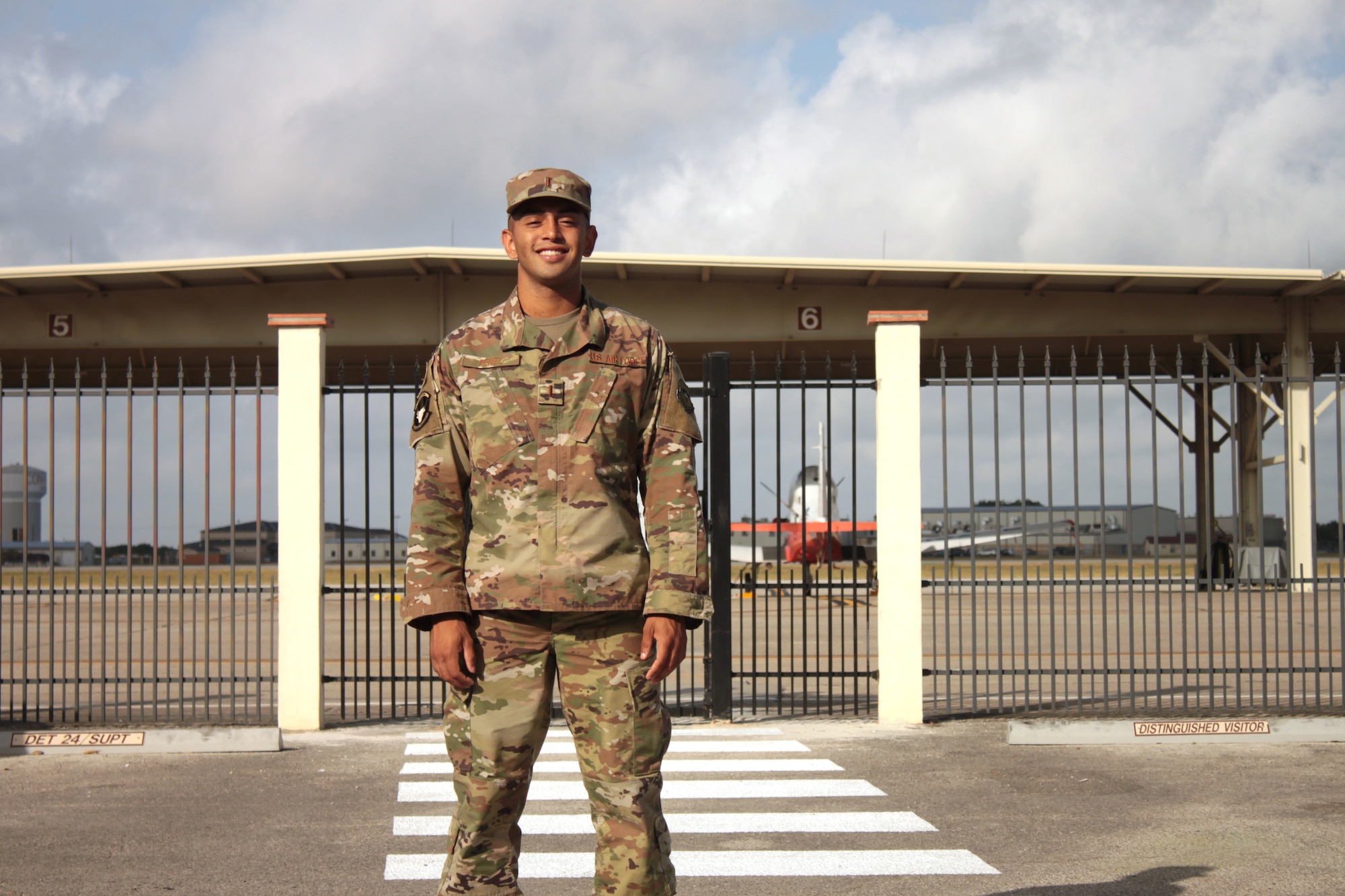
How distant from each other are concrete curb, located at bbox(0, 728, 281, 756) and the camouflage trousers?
185 inches

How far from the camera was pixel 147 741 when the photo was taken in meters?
7.14

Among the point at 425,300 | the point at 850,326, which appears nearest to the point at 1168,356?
the point at 850,326

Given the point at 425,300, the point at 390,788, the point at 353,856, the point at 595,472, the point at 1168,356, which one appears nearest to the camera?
the point at 595,472

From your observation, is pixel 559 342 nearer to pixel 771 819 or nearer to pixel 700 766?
pixel 771 819

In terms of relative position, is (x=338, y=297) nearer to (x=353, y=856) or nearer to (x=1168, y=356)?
(x=353, y=856)

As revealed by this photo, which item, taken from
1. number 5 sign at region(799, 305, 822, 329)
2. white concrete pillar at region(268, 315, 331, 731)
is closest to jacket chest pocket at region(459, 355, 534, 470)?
white concrete pillar at region(268, 315, 331, 731)

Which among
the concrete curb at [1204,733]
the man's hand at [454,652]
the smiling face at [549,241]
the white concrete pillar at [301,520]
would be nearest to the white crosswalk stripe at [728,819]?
the white concrete pillar at [301,520]

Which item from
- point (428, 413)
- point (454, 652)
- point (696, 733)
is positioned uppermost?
point (428, 413)

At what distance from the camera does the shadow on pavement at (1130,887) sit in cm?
425

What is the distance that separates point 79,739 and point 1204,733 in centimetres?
716

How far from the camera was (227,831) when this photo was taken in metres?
5.26

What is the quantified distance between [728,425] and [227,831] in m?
4.15

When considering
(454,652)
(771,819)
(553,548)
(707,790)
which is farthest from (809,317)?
(454,652)

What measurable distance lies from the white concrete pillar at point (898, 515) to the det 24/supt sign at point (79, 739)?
492cm
